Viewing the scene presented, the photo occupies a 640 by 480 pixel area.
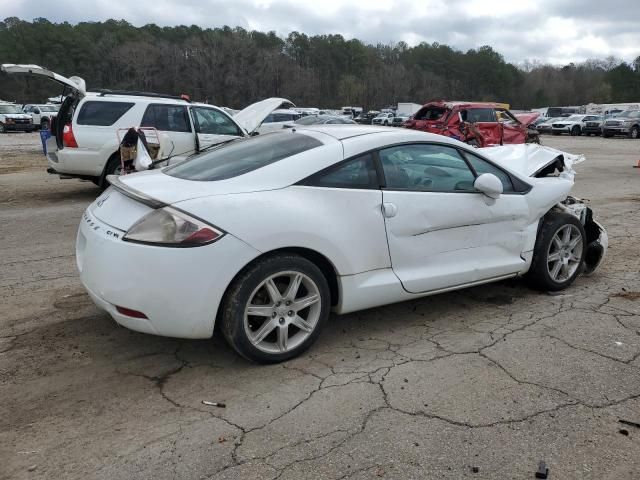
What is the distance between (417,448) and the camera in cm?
264

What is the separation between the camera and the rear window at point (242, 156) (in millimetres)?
3650

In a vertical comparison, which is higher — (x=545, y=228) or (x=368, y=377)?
(x=545, y=228)

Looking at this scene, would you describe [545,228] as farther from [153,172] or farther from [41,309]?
[41,309]

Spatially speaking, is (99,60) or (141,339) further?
(99,60)

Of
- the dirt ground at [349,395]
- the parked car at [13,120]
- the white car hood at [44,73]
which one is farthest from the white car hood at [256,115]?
the parked car at [13,120]

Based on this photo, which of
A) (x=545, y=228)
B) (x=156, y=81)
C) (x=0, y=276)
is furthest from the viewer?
(x=156, y=81)

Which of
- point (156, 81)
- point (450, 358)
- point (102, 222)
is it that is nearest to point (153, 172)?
point (102, 222)

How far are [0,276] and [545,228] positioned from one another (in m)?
5.13

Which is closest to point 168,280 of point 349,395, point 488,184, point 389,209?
point 349,395

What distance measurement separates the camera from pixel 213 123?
1063 centimetres

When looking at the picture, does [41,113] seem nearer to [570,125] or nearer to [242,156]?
[570,125]

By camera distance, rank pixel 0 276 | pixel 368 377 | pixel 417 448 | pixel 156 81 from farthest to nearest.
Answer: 1. pixel 156 81
2. pixel 0 276
3. pixel 368 377
4. pixel 417 448

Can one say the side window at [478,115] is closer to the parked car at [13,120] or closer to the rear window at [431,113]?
the rear window at [431,113]

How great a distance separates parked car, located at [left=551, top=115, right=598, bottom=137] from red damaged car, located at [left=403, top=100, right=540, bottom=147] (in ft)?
81.4
